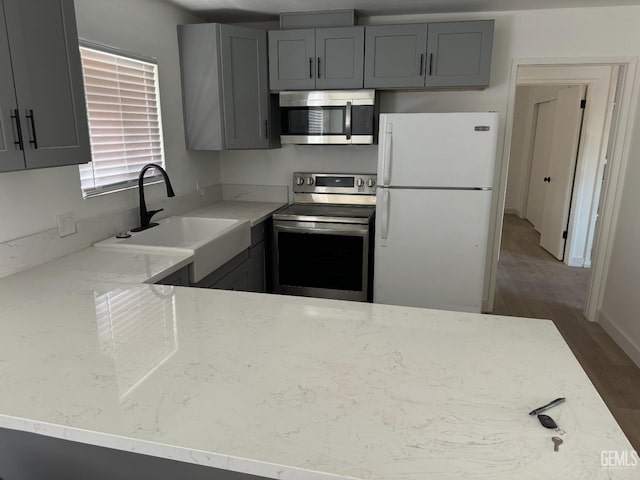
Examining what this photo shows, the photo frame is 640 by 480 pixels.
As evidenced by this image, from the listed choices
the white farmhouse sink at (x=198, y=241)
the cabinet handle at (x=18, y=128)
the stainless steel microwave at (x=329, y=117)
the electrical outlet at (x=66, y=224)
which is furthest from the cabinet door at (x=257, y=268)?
the cabinet handle at (x=18, y=128)

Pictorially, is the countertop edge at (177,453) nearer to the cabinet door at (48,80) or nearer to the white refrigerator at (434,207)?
the cabinet door at (48,80)

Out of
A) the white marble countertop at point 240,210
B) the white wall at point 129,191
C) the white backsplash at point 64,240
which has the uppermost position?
the white wall at point 129,191

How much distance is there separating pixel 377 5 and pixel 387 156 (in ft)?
3.54

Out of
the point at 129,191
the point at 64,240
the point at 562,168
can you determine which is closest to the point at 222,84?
the point at 129,191

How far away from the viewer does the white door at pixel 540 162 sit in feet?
21.4

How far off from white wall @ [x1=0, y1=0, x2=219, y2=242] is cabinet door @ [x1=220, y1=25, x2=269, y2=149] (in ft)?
1.19

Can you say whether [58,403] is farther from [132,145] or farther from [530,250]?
[530,250]

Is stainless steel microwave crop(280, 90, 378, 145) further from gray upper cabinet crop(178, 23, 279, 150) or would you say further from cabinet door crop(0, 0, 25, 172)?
cabinet door crop(0, 0, 25, 172)

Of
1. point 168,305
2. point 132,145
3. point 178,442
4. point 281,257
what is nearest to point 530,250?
point 281,257

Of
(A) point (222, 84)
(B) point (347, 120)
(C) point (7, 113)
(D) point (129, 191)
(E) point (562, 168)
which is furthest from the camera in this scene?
(E) point (562, 168)

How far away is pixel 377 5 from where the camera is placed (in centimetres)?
305

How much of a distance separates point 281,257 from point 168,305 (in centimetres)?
187

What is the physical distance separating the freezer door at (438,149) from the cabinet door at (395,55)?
1.37 ft

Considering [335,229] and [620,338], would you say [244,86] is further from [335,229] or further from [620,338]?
[620,338]
